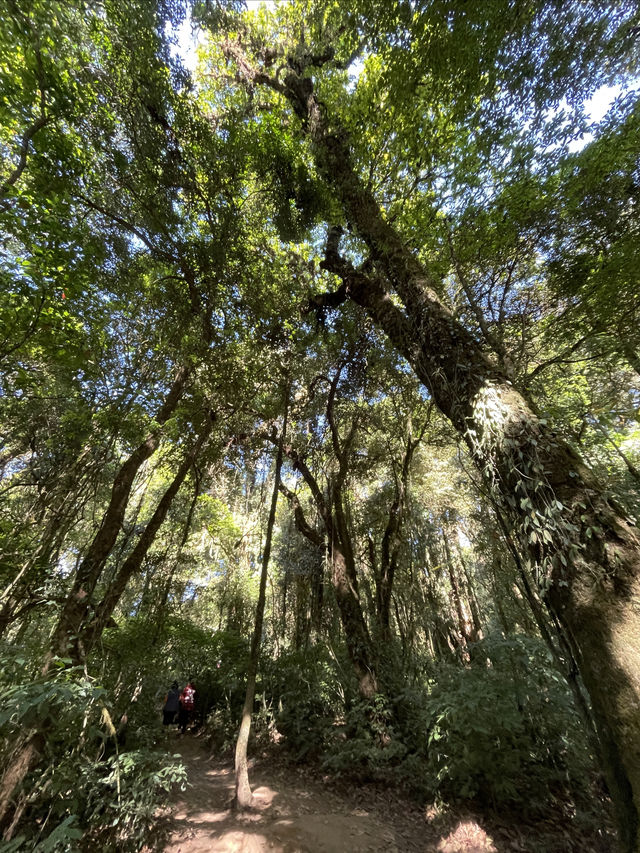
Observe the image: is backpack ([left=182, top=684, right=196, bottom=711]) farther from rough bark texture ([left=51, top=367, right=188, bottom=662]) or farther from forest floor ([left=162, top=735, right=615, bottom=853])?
rough bark texture ([left=51, top=367, right=188, bottom=662])

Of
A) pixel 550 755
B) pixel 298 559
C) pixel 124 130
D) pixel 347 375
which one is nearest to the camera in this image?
pixel 550 755

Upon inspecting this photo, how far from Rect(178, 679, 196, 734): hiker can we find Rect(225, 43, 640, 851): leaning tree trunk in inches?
360

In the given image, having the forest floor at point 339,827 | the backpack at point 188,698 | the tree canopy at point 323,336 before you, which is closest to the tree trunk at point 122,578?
the tree canopy at point 323,336

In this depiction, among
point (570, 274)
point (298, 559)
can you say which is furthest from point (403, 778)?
point (570, 274)

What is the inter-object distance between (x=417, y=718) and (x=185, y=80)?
976 cm

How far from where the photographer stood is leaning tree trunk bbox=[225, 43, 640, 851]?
1684mm

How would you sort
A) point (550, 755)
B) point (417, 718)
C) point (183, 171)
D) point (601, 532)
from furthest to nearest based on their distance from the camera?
point (417, 718), point (183, 171), point (550, 755), point (601, 532)

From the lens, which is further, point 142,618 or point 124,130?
point 142,618

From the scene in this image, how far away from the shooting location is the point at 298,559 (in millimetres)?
10922

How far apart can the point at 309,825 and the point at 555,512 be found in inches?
194

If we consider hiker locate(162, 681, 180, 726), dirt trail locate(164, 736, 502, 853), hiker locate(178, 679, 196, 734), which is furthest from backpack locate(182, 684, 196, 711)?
dirt trail locate(164, 736, 502, 853)

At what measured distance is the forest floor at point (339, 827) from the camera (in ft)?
10.9

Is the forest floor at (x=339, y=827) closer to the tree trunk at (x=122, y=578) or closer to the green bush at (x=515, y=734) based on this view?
the green bush at (x=515, y=734)

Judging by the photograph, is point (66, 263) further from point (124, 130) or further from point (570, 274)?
point (570, 274)
